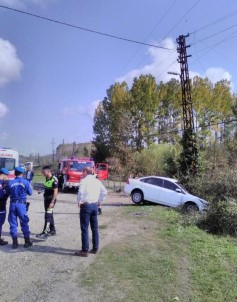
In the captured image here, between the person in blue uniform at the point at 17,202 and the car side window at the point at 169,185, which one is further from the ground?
the car side window at the point at 169,185

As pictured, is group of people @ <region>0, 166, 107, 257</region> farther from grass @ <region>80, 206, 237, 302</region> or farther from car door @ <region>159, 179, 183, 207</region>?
car door @ <region>159, 179, 183, 207</region>

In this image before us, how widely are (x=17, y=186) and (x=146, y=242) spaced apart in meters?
3.42

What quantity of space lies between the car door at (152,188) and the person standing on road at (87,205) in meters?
11.1

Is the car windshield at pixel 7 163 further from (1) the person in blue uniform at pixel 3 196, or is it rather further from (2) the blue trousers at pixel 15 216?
(2) the blue trousers at pixel 15 216

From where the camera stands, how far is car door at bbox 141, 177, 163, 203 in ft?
63.7

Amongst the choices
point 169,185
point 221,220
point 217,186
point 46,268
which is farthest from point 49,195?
point 217,186

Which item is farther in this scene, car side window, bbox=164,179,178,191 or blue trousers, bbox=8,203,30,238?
car side window, bbox=164,179,178,191

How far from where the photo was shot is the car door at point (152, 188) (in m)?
19.4

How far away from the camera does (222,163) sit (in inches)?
1129

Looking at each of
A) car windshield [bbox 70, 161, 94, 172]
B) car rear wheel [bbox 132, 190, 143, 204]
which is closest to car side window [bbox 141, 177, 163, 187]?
car rear wheel [bbox 132, 190, 143, 204]

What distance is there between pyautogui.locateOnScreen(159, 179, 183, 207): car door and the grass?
710 cm

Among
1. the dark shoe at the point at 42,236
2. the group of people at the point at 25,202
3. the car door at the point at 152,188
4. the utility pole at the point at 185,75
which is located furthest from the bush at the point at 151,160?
the group of people at the point at 25,202

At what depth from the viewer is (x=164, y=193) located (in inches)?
755

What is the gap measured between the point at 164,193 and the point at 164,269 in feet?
38.3
